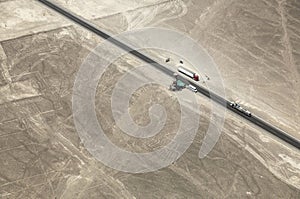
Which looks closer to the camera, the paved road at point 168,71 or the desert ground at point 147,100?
the desert ground at point 147,100

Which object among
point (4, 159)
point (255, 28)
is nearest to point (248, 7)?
point (255, 28)

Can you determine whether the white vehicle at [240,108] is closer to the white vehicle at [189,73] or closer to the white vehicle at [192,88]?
the white vehicle at [192,88]

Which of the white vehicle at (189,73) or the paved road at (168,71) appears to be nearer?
the paved road at (168,71)

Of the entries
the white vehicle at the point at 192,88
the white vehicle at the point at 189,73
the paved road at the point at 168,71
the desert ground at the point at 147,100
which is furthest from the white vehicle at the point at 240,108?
the white vehicle at the point at 189,73

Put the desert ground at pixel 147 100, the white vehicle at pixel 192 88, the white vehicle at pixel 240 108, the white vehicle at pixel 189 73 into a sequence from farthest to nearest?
1. the white vehicle at pixel 189 73
2. the white vehicle at pixel 192 88
3. the white vehicle at pixel 240 108
4. the desert ground at pixel 147 100

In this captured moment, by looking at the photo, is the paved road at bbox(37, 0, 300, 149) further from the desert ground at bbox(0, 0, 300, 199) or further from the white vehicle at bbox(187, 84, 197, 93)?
the desert ground at bbox(0, 0, 300, 199)

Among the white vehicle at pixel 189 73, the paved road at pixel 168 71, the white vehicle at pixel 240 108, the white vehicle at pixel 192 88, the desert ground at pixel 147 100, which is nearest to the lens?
the desert ground at pixel 147 100

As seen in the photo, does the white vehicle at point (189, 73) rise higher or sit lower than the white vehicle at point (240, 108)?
lower

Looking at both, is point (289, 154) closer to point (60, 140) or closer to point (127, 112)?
point (127, 112)

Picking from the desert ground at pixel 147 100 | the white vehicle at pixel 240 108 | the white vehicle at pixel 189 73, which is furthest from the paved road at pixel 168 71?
the desert ground at pixel 147 100

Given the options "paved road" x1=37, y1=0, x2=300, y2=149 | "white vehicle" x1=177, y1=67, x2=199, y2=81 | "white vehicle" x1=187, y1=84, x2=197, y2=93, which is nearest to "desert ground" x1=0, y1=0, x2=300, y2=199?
"paved road" x1=37, y1=0, x2=300, y2=149
